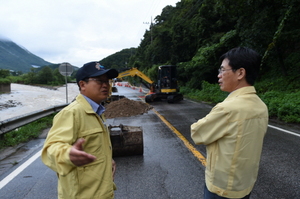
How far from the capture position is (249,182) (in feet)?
5.22

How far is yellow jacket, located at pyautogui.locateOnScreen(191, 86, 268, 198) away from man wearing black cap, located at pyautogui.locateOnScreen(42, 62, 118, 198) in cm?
73

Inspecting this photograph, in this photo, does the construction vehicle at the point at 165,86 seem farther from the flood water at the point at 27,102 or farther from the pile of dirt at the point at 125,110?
the flood water at the point at 27,102

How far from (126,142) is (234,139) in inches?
138

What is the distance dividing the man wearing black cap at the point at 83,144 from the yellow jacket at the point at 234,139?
2.38 feet

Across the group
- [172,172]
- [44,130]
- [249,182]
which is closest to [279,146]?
[172,172]

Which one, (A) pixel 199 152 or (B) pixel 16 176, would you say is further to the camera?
(A) pixel 199 152

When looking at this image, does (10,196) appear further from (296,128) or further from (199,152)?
(296,128)

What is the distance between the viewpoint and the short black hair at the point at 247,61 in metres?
1.51

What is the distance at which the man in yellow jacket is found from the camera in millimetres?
1456

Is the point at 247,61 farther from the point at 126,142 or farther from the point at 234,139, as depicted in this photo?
the point at 126,142

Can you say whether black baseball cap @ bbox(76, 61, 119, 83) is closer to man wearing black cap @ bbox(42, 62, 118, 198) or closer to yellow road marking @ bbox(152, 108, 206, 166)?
man wearing black cap @ bbox(42, 62, 118, 198)

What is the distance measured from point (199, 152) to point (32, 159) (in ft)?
12.3

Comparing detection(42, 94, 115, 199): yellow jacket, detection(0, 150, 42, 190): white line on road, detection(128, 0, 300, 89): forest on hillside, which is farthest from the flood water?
detection(128, 0, 300, 89): forest on hillside

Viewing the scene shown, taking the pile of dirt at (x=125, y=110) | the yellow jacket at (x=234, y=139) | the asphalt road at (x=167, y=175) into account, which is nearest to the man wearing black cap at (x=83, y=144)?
the yellow jacket at (x=234, y=139)
